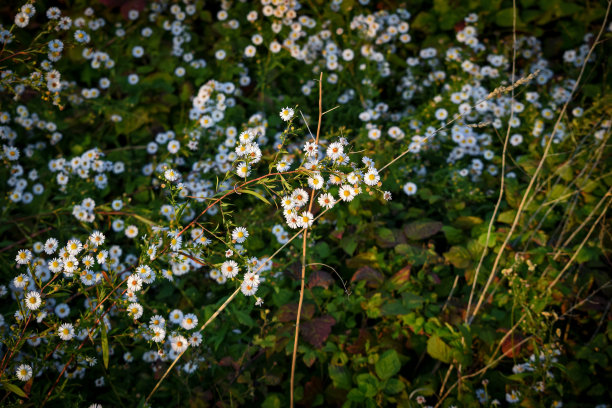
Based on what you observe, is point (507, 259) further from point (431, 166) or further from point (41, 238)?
point (41, 238)

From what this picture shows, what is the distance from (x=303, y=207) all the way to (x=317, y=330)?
0.59 m

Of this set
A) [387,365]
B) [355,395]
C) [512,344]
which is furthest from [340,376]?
[512,344]

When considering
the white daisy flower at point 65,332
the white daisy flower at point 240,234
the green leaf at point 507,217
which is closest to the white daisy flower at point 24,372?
the white daisy flower at point 65,332

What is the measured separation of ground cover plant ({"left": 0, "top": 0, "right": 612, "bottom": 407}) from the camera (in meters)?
1.84

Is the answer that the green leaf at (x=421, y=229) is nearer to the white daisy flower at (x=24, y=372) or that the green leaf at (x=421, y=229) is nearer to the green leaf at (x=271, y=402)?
the green leaf at (x=271, y=402)

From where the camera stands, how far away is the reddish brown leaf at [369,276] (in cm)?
218

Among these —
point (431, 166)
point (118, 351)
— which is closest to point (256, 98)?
point (431, 166)

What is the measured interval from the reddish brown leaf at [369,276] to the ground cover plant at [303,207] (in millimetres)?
18

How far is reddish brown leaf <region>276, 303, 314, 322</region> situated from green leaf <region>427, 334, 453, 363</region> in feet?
1.85

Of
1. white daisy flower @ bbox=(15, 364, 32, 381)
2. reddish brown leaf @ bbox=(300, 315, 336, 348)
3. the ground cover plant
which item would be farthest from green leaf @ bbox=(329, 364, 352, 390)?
white daisy flower @ bbox=(15, 364, 32, 381)

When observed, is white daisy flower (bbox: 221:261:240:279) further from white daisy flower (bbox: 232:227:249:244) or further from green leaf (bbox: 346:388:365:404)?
green leaf (bbox: 346:388:365:404)

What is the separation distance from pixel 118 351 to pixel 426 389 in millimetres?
1591

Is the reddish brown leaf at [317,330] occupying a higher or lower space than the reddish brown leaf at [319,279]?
lower

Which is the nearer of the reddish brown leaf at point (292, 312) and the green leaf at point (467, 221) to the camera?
the reddish brown leaf at point (292, 312)
